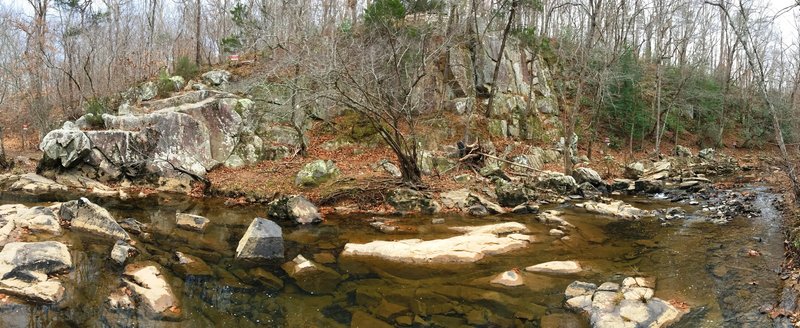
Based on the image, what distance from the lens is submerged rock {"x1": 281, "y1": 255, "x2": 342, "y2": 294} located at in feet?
24.2

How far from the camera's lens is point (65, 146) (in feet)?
52.9

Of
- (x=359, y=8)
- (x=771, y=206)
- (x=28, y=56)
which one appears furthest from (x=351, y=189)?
(x=28, y=56)

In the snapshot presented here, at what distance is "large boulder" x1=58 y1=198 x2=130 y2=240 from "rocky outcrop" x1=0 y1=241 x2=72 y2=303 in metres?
2.01

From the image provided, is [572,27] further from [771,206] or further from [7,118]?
[7,118]

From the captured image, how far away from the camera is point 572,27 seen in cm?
3253

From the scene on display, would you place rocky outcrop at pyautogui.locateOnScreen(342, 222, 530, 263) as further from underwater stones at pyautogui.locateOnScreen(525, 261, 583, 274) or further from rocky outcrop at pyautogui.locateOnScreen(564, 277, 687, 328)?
rocky outcrop at pyautogui.locateOnScreen(564, 277, 687, 328)

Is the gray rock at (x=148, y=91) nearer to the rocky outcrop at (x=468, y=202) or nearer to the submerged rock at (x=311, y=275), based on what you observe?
the rocky outcrop at (x=468, y=202)

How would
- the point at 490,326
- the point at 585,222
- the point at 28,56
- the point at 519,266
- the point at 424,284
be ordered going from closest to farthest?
the point at 490,326 → the point at 424,284 → the point at 519,266 → the point at 585,222 → the point at 28,56

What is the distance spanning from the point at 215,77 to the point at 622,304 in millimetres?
23543

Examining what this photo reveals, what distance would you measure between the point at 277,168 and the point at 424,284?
38.4ft

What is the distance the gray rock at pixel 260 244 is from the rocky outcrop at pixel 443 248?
1.35 m

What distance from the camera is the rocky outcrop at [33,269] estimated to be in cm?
616

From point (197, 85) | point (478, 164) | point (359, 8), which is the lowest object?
point (478, 164)

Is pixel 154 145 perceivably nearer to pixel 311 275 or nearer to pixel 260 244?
pixel 260 244
